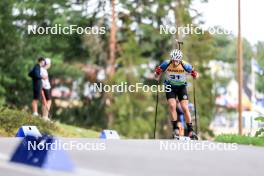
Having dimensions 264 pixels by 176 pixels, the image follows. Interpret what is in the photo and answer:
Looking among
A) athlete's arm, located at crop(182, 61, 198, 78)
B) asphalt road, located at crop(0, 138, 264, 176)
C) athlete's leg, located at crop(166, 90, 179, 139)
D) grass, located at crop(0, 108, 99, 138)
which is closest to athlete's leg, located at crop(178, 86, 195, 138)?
athlete's leg, located at crop(166, 90, 179, 139)

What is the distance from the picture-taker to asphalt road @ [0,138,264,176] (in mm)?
5668

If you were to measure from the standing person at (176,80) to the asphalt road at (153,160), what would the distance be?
1.13 m

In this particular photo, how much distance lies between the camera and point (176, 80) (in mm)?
8914

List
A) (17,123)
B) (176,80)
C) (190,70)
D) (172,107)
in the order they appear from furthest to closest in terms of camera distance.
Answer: (17,123) < (172,107) < (176,80) < (190,70)

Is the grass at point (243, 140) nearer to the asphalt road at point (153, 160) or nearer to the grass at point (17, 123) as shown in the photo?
the asphalt road at point (153, 160)

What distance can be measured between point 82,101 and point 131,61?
6.65ft

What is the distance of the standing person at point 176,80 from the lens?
8758mm

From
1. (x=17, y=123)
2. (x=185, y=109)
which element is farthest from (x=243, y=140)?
(x=17, y=123)

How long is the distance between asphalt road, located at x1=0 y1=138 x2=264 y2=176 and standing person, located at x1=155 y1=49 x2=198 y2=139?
113 cm

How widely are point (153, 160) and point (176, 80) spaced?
2693 millimetres

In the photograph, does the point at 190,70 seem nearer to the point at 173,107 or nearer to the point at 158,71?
the point at 158,71

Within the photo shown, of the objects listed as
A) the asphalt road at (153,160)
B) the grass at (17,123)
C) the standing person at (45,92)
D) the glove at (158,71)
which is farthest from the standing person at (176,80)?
the standing person at (45,92)

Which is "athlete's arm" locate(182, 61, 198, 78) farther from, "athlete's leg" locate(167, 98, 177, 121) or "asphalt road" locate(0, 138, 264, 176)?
"asphalt road" locate(0, 138, 264, 176)

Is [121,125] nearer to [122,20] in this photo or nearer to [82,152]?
[122,20]
